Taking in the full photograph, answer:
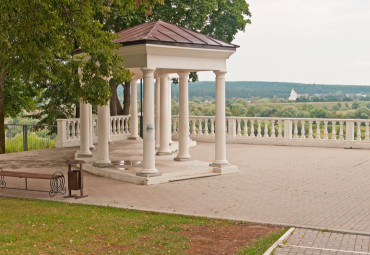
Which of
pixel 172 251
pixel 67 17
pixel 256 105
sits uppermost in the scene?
pixel 67 17

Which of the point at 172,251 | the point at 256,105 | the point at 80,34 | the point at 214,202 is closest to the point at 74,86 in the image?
the point at 80,34

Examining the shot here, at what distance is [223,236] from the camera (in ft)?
29.0

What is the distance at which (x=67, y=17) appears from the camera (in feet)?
42.5

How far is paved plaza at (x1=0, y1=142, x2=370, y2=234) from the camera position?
10391mm

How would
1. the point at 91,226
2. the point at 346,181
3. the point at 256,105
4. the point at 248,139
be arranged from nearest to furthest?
the point at 91,226 < the point at 346,181 < the point at 248,139 < the point at 256,105

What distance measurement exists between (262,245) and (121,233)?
235cm

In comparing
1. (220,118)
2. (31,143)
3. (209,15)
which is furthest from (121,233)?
(209,15)

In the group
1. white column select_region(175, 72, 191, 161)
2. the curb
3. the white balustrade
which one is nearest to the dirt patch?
the curb

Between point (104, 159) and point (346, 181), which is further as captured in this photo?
point (104, 159)

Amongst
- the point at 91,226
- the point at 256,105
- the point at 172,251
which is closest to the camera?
the point at 172,251

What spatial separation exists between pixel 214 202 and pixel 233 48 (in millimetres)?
5713

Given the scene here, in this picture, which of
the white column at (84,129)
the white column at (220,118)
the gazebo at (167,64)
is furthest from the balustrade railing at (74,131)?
the white column at (220,118)

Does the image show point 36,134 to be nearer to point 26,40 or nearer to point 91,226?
point 26,40

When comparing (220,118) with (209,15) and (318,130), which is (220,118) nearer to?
(318,130)
